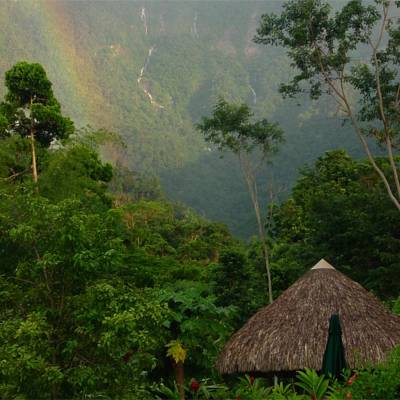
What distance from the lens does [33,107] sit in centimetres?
1841

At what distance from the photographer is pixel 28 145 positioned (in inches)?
710

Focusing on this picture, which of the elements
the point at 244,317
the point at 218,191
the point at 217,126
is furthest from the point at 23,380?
the point at 218,191

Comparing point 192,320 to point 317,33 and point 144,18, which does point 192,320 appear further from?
point 144,18

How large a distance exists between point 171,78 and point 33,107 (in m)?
93.0

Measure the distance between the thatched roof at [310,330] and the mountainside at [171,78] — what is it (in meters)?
47.0

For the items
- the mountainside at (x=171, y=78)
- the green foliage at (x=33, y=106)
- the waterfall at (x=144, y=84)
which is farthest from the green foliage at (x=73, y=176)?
the waterfall at (x=144, y=84)

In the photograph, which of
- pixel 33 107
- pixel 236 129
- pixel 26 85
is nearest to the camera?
pixel 33 107

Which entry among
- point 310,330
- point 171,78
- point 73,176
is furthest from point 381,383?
point 171,78

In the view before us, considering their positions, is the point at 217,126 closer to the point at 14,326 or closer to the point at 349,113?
the point at 349,113

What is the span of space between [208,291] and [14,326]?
532cm

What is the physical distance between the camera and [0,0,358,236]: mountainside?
75438 mm

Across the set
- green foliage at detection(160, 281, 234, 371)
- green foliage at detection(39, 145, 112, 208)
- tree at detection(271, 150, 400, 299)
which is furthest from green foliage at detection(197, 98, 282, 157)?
green foliage at detection(160, 281, 234, 371)

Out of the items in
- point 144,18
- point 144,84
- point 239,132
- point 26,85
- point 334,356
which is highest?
point 144,18

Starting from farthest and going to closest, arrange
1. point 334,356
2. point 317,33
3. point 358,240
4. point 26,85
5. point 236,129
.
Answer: point 236,129, point 26,85, point 358,240, point 317,33, point 334,356
